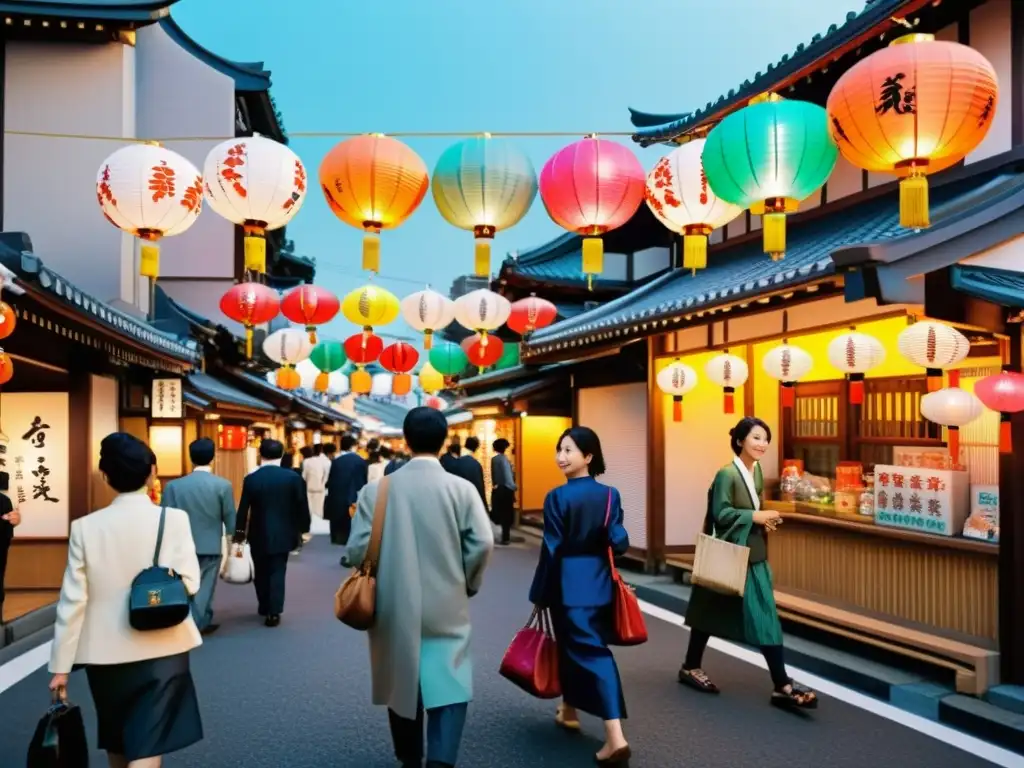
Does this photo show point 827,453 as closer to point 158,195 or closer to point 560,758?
point 560,758

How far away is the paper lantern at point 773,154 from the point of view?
6.51 meters

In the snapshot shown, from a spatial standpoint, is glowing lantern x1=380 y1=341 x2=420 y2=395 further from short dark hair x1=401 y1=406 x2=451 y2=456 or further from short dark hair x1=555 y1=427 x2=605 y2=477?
short dark hair x1=401 y1=406 x2=451 y2=456

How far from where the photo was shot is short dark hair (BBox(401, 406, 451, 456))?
15.6ft

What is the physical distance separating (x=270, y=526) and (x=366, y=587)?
5749 millimetres

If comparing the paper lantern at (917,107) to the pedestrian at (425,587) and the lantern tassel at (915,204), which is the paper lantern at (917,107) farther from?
the pedestrian at (425,587)

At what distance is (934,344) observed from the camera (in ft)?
24.9

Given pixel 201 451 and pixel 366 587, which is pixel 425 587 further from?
pixel 201 451

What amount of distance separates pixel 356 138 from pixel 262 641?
534cm

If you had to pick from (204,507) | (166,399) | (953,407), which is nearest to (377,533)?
(204,507)

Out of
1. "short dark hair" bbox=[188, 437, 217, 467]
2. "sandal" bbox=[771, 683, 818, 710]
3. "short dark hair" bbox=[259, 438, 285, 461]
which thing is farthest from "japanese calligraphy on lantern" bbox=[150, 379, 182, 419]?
"sandal" bbox=[771, 683, 818, 710]

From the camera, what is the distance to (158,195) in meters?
7.77

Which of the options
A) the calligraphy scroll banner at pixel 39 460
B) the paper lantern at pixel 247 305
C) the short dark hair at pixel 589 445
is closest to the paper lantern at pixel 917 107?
the short dark hair at pixel 589 445

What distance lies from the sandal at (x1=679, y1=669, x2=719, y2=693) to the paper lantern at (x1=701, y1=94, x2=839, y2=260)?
3.57 m

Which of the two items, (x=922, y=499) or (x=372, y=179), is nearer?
(x=372, y=179)
